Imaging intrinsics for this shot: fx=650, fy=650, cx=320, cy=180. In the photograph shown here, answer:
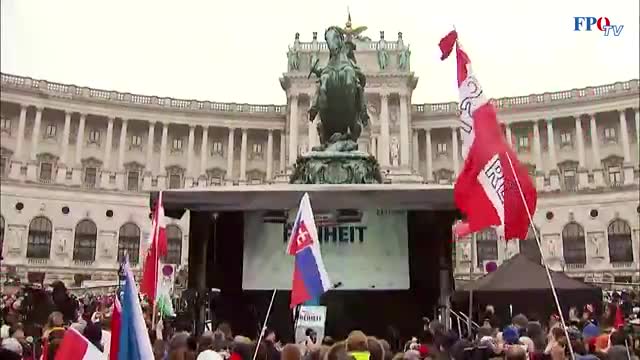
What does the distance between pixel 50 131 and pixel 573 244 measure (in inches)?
2102

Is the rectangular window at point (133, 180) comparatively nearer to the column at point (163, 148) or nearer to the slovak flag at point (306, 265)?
the column at point (163, 148)

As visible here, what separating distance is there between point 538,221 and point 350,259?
50.1 meters

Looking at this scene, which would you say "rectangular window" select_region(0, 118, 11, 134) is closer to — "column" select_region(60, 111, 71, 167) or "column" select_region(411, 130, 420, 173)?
"column" select_region(60, 111, 71, 167)

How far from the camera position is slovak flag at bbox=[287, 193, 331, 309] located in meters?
9.37

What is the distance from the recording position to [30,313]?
1603 cm

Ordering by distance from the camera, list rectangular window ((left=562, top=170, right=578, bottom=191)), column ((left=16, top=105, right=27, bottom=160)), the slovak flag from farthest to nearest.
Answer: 1. rectangular window ((left=562, top=170, right=578, bottom=191))
2. column ((left=16, top=105, right=27, bottom=160))
3. the slovak flag

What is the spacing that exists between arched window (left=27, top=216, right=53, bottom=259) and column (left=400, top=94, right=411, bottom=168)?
3655 cm

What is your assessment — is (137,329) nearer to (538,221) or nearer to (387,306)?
(387,306)

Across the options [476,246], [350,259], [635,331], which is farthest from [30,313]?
[476,246]

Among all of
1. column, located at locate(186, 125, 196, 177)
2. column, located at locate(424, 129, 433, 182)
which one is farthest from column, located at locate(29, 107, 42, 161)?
column, located at locate(424, 129, 433, 182)

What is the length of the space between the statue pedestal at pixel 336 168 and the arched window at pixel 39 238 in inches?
1863

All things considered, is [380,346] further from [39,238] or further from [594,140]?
[594,140]

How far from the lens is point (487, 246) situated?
62000mm

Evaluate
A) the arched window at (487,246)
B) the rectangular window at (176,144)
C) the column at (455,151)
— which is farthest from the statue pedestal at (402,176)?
the rectangular window at (176,144)
